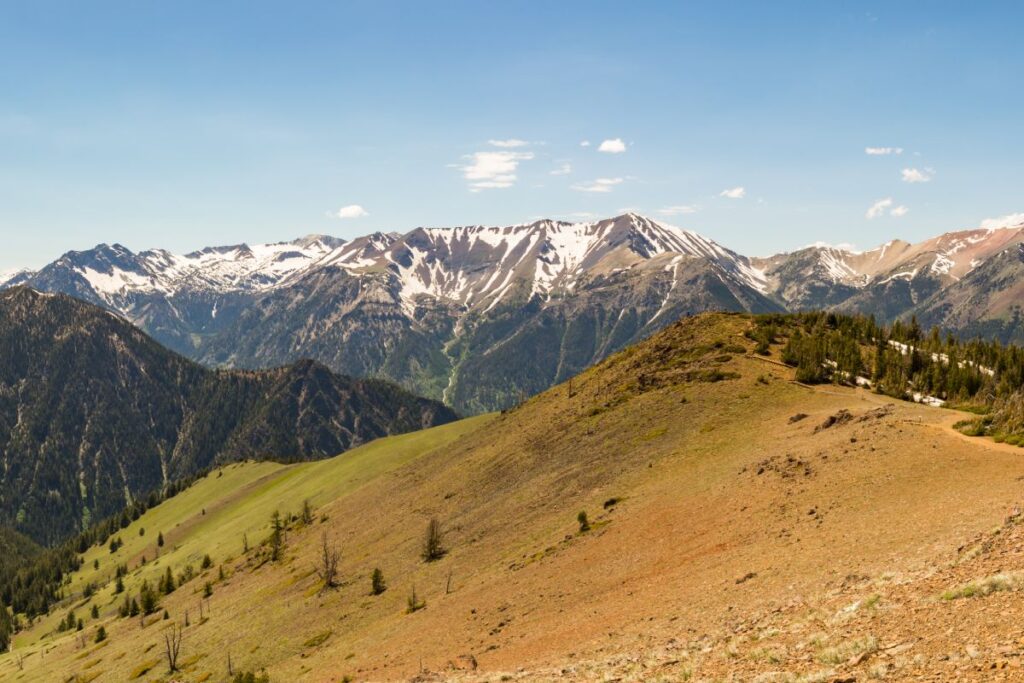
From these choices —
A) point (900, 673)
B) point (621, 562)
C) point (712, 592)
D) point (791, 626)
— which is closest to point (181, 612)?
point (621, 562)

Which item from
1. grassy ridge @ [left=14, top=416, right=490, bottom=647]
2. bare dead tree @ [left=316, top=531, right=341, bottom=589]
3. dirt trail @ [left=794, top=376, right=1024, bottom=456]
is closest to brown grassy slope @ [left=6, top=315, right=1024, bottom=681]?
dirt trail @ [left=794, top=376, right=1024, bottom=456]

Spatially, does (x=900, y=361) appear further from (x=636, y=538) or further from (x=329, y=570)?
(x=329, y=570)

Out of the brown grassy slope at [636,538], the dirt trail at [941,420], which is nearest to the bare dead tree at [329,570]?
the brown grassy slope at [636,538]

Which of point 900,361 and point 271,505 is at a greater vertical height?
point 900,361

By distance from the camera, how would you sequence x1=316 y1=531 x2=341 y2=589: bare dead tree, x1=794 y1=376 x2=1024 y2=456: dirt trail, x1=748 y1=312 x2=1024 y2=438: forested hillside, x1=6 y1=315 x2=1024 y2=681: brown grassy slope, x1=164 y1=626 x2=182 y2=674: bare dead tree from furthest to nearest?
1. x1=748 y1=312 x2=1024 y2=438: forested hillside
2. x1=316 y1=531 x2=341 y2=589: bare dead tree
3. x1=164 y1=626 x2=182 y2=674: bare dead tree
4. x1=794 y1=376 x2=1024 y2=456: dirt trail
5. x1=6 y1=315 x2=1024 y2=681: brown grassy slope

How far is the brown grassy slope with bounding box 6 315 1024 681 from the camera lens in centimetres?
3366

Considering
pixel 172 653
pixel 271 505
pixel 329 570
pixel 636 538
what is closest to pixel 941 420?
pixel 636 538

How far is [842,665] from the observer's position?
2200 centimetres

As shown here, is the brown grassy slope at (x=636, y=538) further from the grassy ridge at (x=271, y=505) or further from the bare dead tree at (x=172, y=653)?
the grassy ridge at (x=271, y=505)

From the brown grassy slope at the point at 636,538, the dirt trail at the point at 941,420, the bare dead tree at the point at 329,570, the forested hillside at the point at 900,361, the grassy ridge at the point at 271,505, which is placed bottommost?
the grassy ridge at the point at 271,505

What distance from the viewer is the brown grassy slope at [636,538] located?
33.7 m

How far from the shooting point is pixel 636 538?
166ft

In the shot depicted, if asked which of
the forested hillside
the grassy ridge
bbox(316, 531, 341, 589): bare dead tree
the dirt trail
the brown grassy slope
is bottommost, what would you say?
the grassy ridge

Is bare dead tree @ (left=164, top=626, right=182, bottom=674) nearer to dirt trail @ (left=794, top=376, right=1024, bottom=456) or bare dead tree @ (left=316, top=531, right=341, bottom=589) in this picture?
bare dead tree @ (left=316, top=531, right=341, bottom=589)
